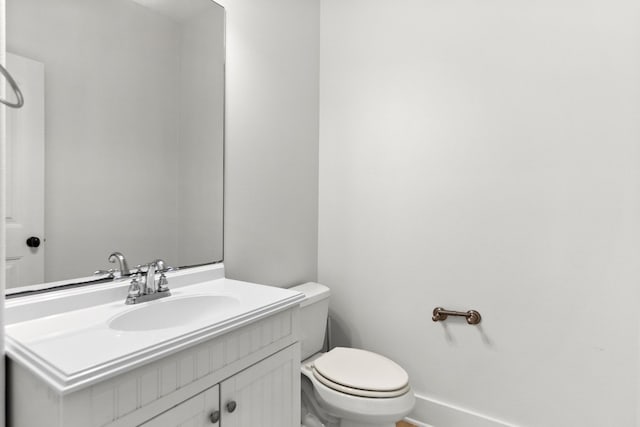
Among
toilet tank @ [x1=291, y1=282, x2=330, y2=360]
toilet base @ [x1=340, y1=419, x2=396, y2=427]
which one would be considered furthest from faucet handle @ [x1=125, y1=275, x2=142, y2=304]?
toilet base @ [x1=340, y1=419, x2=396, y2=427]

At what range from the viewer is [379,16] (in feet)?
6.35

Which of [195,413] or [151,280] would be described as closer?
[195,413]

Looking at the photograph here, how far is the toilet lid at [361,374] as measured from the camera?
138cm

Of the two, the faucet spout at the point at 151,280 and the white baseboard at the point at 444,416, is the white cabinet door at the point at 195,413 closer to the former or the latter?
the faucet spout at the point at 151,280

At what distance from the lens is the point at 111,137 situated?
118 centimetres

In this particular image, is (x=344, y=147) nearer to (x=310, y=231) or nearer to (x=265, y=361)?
(x=310, y=231)

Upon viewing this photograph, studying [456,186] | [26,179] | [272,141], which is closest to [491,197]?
[456,186]

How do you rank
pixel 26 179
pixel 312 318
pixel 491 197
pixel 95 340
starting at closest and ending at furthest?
pixel 95 340, pixel 26 179, pixel 491 197, pixel 312 318

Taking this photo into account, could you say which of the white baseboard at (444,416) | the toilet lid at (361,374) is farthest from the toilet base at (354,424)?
the white baseboard at (444,416)

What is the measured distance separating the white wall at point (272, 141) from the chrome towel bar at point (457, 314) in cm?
75

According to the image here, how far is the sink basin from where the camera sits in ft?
3.43

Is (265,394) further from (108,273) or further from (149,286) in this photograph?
(108,273)

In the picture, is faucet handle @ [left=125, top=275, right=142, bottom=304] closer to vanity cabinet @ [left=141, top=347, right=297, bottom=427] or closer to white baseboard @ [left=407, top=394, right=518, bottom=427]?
vanity cabinet @ [left=141, top=347, right=297, bottom=427]

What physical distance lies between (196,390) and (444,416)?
1408 millimetres
